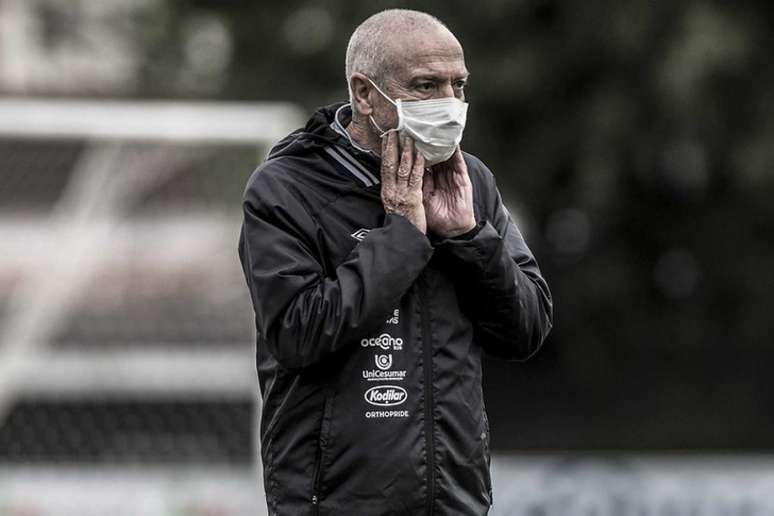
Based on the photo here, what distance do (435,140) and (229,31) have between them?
9.69 meters

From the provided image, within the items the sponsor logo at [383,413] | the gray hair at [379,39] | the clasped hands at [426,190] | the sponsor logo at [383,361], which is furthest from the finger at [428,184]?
the sponsor logo at [383,413]

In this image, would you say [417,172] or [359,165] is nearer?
[417,172]

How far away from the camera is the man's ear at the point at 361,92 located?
3.21m

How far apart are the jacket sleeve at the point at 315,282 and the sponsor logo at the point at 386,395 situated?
0.12 metres

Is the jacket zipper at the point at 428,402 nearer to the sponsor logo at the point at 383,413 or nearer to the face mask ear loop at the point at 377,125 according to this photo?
the sponsor logo at the point at 383,413

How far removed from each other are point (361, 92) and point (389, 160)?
0.61 feet

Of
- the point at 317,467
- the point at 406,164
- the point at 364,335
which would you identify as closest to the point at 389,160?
the point at 406,164

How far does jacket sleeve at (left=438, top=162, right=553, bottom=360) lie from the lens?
3.13 meters

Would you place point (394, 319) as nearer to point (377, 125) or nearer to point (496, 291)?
point (496, 291)

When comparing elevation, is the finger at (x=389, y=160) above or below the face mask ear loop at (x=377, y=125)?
below

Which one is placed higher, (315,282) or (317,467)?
(315,282)

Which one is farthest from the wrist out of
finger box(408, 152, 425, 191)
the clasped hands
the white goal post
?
the white goal post

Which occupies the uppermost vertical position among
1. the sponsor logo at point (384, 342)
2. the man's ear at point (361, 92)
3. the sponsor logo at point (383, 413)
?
the man's ear at point (361, 92)

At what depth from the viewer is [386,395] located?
3098mm
